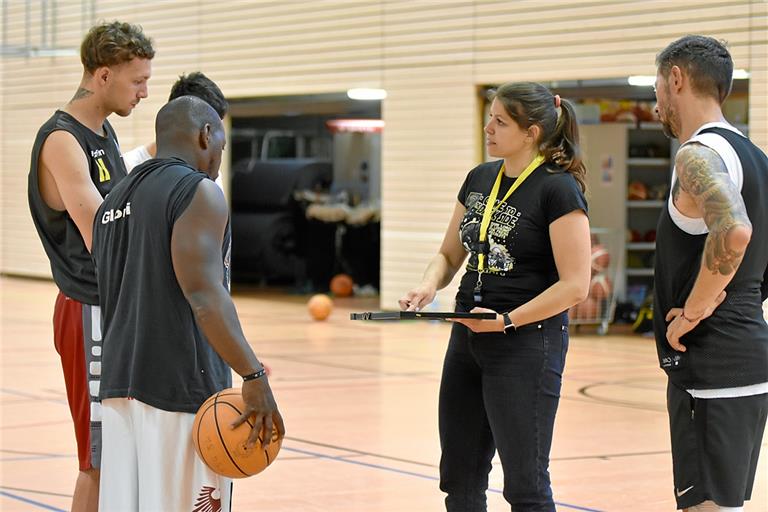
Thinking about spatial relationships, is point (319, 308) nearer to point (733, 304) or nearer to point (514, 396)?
point (514, 396)

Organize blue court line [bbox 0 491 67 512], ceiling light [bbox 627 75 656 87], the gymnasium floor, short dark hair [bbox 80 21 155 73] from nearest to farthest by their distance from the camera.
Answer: short dark hair [bbox 80 21 155 73] → blue court line [bbox 0 491 67 512] → the gymnasium floor → ceiling light [bbox 627 75 656 87]

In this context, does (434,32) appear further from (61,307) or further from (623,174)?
(61,307)

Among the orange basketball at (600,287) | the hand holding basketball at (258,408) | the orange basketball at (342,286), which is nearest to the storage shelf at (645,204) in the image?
the orange basketball at (600,287)

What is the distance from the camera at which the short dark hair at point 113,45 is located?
4883mm

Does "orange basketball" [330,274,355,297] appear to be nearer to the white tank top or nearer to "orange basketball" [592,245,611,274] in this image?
"orange basketball" [592,245,611,274]

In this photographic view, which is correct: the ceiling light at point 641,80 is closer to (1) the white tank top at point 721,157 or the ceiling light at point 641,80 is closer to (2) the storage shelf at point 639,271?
(2) the storage shelf at point 639,271

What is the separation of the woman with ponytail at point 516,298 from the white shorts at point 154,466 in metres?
1.10

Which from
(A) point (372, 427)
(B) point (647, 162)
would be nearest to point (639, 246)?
→ (B) point (647, 162)

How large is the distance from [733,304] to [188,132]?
6.06 ft

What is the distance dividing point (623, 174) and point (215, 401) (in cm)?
1236

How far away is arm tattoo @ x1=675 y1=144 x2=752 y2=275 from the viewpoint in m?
3.81

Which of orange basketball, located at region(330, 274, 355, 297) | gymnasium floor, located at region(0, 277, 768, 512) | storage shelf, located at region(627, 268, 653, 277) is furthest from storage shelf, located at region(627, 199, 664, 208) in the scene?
orange basketball, located at region(330, 274, 355, 297)

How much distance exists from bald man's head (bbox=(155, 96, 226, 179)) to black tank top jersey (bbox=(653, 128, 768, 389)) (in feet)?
5.00

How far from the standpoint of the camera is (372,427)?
8.79 meters
